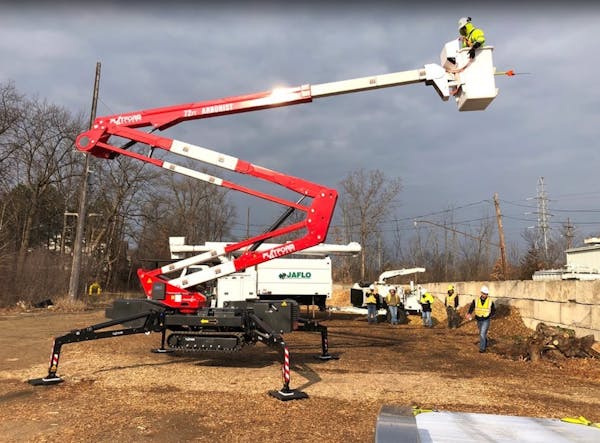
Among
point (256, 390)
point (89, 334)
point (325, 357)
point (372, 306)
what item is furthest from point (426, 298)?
point (89, 334)

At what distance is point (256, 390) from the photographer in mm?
7746

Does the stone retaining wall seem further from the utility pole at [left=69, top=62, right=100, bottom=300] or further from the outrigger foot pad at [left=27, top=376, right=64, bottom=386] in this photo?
the utility pole at [left=69, top=62, right=100, bottom=300]

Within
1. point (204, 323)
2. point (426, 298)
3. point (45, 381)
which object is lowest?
point (45, 381)

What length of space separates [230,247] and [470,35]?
226 inches

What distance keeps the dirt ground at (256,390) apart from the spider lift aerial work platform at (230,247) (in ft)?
2.62

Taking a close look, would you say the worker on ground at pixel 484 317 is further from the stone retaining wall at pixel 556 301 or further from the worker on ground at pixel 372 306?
the worker on ground at pixel 372 306

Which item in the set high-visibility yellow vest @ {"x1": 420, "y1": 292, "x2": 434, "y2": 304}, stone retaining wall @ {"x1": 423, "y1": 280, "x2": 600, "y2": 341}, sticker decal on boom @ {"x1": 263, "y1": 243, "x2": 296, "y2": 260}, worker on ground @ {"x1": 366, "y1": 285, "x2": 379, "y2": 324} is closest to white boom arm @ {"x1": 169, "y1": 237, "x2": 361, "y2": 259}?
worker on ground @ {"x1": 366, "y1": 285, "x2": 379, "y2": 324}

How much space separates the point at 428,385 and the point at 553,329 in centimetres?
631

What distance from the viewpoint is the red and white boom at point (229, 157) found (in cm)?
893

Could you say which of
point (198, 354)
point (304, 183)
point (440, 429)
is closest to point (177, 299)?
point (198, 354)

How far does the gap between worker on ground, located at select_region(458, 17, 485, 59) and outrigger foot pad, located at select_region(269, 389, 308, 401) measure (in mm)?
6037

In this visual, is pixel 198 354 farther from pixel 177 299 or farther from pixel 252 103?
pixel 252 103

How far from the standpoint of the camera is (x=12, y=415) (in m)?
6.27

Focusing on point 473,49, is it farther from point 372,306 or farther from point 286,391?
point 372,306
